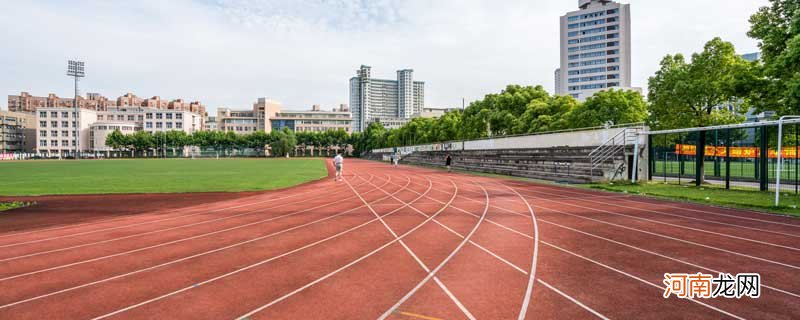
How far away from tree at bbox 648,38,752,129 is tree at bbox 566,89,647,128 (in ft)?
34.1

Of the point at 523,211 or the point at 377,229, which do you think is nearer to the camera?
the point at 377,229

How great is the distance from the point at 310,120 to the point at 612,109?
4860 inches

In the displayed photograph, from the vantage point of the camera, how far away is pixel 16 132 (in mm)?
124312

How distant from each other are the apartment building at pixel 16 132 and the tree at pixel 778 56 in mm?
170231

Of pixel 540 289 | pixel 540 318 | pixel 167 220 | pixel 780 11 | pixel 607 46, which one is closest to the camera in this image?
pixel 540 318

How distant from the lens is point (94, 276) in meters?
5.56

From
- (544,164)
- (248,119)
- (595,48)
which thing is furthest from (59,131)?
(595,48)

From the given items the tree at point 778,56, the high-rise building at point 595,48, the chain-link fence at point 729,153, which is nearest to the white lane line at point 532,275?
the chain-link fence at point 729,153

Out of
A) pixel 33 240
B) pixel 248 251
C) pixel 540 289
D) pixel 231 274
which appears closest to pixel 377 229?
pixel 248 251

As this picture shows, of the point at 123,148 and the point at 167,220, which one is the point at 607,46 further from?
the point at 123,148

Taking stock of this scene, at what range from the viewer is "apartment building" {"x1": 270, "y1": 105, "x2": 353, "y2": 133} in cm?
13975

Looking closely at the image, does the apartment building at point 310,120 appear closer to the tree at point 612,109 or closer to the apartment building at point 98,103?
the apartment building at point 98,103

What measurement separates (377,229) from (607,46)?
356 ft

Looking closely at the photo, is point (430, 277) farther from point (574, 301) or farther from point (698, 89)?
point (698, 89)
